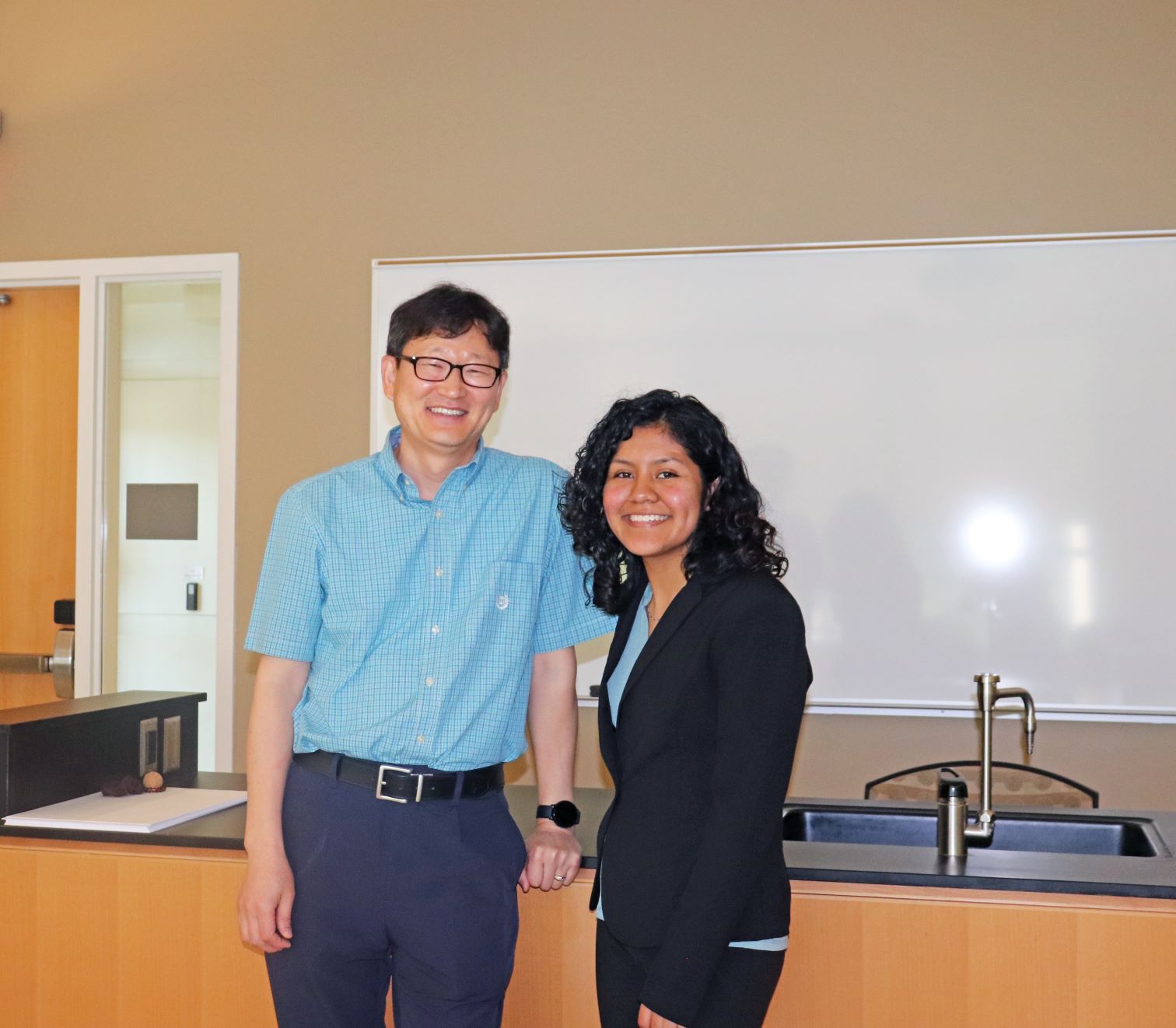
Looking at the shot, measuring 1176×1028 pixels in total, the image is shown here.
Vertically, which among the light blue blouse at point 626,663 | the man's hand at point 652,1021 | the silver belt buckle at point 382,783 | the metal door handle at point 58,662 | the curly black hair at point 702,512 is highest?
the curly black hair at point 702,512

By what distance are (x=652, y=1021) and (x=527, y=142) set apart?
3.15 m

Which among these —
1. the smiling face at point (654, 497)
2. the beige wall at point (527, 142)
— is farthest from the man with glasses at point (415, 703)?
the beige wall at point (527, 142)

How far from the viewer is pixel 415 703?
168 centimetres

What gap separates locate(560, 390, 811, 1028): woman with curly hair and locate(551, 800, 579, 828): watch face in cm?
22

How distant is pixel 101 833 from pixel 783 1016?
48.0 inches

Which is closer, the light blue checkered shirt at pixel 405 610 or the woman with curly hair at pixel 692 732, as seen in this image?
the woman with curly hair at pixel 692 732

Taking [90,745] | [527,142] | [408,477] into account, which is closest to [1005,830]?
A: [408,477]

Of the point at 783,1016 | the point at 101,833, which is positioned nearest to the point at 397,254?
the point at 101,833

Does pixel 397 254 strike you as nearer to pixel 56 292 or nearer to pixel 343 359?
pixel 343 359

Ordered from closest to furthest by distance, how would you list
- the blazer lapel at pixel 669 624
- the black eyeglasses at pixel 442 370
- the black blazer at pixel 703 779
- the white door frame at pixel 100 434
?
the black blazer at pixel 703 779 → the blazer lapel at pixel 669 624 → the black eyeglasses at pixel 442 370 → the white door frame at pixel 100 434

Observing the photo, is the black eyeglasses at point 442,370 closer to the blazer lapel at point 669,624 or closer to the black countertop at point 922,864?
the blazer lapel at point 669,624

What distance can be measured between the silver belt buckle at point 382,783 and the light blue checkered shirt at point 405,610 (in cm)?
1

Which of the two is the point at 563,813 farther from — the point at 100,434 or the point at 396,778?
the point at 100,434

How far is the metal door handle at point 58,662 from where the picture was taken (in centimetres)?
423
